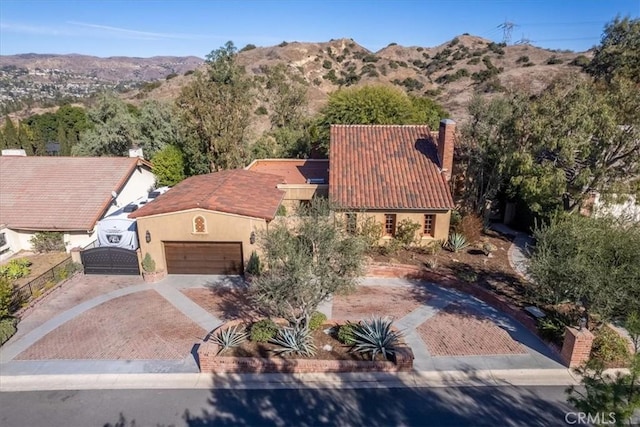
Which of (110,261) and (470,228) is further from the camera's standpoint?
(470,228)

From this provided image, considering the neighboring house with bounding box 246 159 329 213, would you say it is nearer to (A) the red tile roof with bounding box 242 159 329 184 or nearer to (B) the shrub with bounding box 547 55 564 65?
(A) the red tile roof with bounding box 242 159 329 184

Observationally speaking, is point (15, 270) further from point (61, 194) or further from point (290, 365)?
point (290, 365)

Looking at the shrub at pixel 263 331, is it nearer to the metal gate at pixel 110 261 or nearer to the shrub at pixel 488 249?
the metal gate at pixel 110 261

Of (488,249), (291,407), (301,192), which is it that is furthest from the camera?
(301,192)

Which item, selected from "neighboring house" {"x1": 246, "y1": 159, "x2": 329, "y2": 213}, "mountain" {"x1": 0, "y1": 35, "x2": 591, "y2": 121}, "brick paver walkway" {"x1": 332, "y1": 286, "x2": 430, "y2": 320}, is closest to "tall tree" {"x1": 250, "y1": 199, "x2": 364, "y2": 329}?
"brick paver walkway" {"x1": 332, "y1": 286, "x2": 430, "y2": 320}

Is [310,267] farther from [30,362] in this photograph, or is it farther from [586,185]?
[586,185]

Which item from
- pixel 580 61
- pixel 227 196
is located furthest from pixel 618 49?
pixel 227 196

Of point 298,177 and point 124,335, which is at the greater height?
point 298,177
